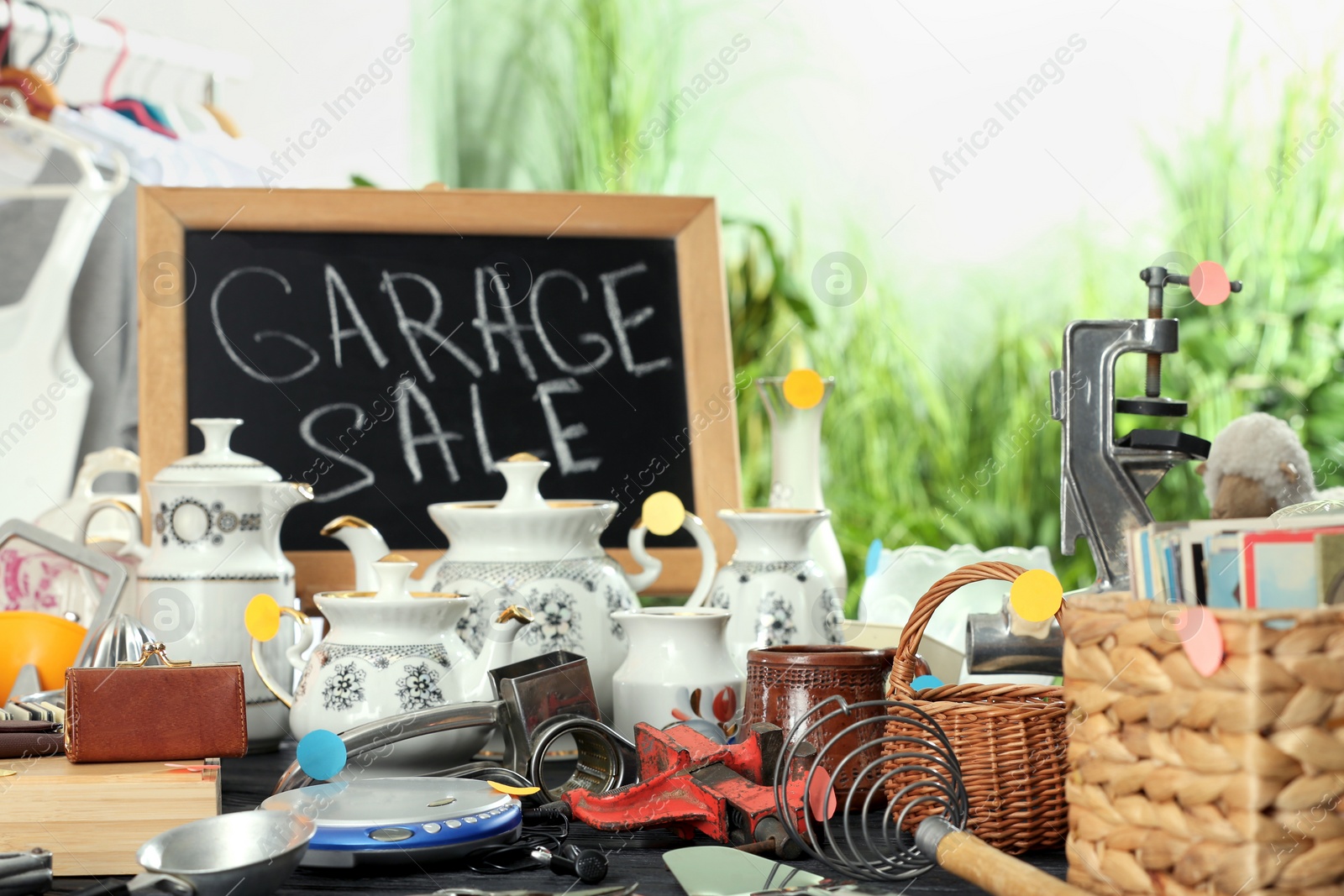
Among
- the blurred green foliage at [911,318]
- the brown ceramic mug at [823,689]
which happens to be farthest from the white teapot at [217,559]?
the blurred green foliage at [911,318]

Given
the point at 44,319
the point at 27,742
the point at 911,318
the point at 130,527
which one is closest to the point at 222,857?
the point at 27,742

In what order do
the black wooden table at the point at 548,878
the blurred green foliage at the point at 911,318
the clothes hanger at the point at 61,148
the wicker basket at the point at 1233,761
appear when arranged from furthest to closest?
the blurred green foliage at the point at 911,318
the clothes hanger at the point at 61,148
the black wooden table at the point at 548,878
the wicker basket at the point at 1233,761

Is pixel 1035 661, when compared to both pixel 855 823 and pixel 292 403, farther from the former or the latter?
pixel 292 403

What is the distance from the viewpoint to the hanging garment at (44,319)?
1538 mm

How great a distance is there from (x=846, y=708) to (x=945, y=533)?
1.51m

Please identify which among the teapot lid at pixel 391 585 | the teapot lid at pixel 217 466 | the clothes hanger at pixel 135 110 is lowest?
the teapot lid at pixel 391 585

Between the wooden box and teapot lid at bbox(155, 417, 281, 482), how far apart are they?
1.18 feet

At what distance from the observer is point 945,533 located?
6.90ft

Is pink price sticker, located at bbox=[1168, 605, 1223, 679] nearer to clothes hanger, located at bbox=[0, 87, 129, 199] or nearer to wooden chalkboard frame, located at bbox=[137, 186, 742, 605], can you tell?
wooden chalkboard frame, located at bbox=[137, 186, 742, 605]

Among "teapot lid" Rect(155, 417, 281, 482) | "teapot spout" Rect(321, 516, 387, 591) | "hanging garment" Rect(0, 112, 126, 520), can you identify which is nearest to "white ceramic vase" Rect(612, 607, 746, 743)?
"teapot spout" Rect(321, 516, 387, 591)

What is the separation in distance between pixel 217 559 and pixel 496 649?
0.27m

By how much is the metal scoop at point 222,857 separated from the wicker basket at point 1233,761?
40cm

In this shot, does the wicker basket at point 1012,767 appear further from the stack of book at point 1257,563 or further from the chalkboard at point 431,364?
the chalkboard at point 431,364

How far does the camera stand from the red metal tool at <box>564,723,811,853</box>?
66 cm
